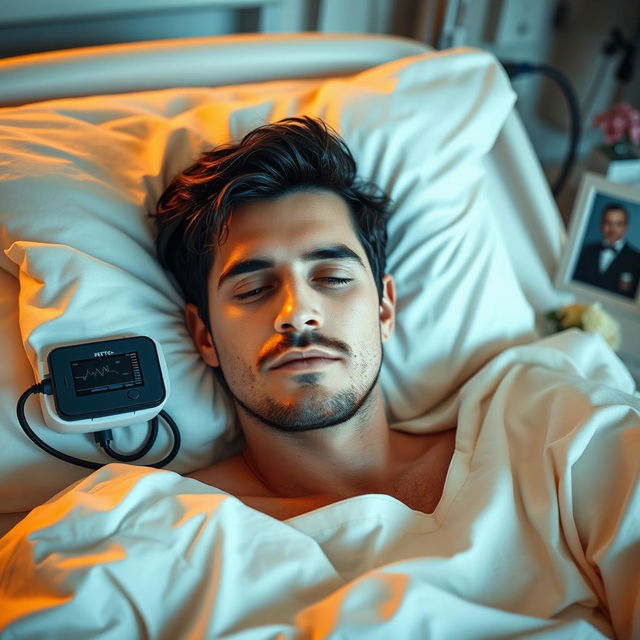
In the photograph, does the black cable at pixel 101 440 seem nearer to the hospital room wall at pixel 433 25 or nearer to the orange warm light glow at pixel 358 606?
the orange warm light glow at pixel 358 606

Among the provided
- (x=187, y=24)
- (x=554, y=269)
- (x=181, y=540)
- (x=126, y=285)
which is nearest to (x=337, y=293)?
(x=126, y=285)

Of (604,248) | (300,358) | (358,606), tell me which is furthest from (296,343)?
(604,248)

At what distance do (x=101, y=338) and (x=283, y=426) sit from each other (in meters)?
0.30

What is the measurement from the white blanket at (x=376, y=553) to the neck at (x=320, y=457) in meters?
0.14

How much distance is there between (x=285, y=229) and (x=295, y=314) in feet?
0.50

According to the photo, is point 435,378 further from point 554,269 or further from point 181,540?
point 181,540

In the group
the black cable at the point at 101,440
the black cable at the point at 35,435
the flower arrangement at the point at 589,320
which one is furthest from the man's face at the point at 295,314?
the flower arrangement at the point at 589,320

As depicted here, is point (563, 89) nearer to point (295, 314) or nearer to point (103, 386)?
point (295, 314)

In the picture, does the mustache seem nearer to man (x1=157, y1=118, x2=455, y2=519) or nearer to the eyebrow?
man (x1=157, y1=118, x2=455, y2=519)

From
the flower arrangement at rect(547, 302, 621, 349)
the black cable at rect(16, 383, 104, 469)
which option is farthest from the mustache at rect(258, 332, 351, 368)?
the flower arrangement at rect(547, 302, 621, 349)

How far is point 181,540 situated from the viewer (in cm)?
95

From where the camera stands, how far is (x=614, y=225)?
1560 mm

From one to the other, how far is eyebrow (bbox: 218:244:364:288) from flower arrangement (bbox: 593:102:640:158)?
3.26 feet

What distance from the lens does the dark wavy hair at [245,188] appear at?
47.1 inches
